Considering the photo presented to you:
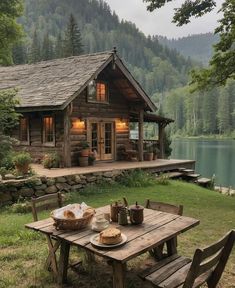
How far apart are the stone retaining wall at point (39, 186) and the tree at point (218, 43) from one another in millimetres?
5120

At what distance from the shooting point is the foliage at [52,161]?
13555 mm

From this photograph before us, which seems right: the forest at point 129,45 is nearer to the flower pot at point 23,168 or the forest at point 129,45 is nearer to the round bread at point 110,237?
the flower pot at point 23,168

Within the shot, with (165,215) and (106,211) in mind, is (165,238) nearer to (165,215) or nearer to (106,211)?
(165,215)

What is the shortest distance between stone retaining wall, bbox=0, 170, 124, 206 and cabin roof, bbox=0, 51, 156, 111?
9.45 feet

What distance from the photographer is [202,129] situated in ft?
273

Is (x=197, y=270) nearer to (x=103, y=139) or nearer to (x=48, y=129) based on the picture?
(x=48, y=129)

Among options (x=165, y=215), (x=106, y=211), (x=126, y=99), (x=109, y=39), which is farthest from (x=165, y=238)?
(x=109, y=39)

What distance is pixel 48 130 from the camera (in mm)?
14891

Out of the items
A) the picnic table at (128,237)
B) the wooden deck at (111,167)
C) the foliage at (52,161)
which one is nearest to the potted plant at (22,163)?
the wooden deck at (111,167)

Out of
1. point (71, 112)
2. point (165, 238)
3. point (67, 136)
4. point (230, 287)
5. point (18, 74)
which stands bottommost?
point (230, 287)

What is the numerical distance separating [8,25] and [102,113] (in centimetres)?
635

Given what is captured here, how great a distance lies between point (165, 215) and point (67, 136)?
923 centimetres

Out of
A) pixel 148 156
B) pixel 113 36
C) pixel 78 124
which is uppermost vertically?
pixel 113 36

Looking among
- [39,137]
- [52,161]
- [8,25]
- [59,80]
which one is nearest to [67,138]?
[52,161]
